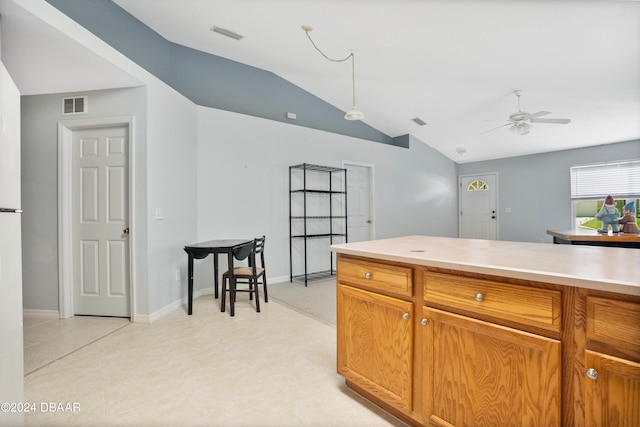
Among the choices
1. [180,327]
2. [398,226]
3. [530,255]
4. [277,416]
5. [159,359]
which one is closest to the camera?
[530,255]

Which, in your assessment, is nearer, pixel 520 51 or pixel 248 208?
pixel 520 51

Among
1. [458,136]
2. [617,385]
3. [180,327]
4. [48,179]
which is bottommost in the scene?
[180,327]

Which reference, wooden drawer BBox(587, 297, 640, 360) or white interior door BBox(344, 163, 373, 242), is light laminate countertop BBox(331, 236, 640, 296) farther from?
white interior door BBox(344, 163, 373, 242)

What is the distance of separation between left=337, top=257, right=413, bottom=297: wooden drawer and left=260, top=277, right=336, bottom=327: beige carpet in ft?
4.53

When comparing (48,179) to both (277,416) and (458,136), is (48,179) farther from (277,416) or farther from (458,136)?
(458,136)

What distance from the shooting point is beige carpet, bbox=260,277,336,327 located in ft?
10.8

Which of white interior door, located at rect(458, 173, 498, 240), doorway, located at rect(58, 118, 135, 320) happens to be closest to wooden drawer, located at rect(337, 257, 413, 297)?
doorway, located at rect(58, 118, 135, 320)

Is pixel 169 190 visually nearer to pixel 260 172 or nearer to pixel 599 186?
pixel 260 172

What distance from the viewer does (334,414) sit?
163cm

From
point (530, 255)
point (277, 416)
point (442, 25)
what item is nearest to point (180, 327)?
point (277, 416)

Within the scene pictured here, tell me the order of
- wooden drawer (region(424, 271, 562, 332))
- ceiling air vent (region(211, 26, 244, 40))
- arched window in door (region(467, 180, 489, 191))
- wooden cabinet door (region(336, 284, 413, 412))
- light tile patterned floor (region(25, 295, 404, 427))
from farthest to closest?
arched window in door (region(467, 180, 489, 191)) → ceiling air vent (region(211, 26, 244, 40)) → light tile patterned floor (region(25, 295, 404, 427)) → wooden cabinet door (region(336, 284, 413, 412)) → wooden drawer (region(424, 271, 562, 332))

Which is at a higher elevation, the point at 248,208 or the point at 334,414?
the point at 248,208

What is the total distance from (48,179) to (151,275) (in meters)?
1.46

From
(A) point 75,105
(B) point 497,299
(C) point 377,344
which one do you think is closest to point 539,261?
(B) point 497,299
